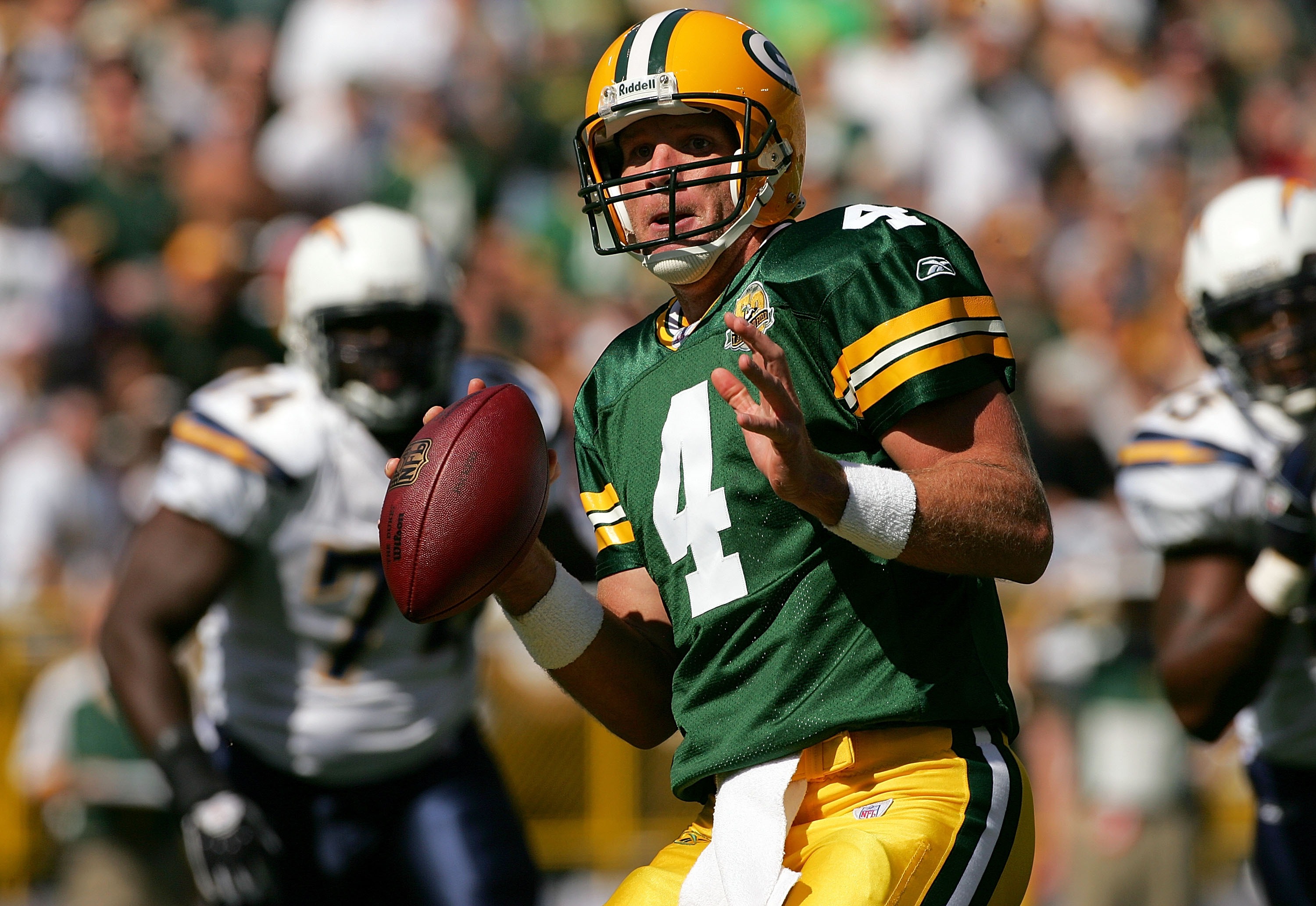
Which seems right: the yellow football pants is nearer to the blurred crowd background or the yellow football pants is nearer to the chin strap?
the chin strap

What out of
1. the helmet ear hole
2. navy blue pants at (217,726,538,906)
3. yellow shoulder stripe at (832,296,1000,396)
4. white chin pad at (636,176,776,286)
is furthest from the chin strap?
navy blue pants at (217,726,538,906)

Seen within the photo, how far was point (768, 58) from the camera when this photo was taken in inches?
110

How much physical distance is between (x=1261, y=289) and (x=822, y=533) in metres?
2.05

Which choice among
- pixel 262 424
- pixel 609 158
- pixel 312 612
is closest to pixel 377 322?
pixel 262 424

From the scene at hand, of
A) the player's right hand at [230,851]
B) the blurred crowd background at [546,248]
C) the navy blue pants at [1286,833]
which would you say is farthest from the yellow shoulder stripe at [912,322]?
the blurred crowd background at [546,248]

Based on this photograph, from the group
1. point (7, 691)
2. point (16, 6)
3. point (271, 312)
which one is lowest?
point (7, 691)

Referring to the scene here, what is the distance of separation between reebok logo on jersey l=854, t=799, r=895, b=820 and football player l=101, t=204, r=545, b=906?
5.97ft

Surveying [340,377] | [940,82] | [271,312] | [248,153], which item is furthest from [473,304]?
[340,377]

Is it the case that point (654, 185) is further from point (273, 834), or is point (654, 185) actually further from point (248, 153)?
point (248, 153)

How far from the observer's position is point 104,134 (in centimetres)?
902

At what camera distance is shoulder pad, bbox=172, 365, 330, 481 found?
4164 mm

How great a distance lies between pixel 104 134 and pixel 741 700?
24.4ft

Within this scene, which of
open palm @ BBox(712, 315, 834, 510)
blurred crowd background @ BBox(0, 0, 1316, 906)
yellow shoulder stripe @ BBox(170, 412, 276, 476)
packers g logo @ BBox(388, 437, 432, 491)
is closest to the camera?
open palm @ BBox(712, 315, 834, 510)

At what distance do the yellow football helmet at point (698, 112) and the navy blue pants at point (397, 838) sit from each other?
5.93 ft
